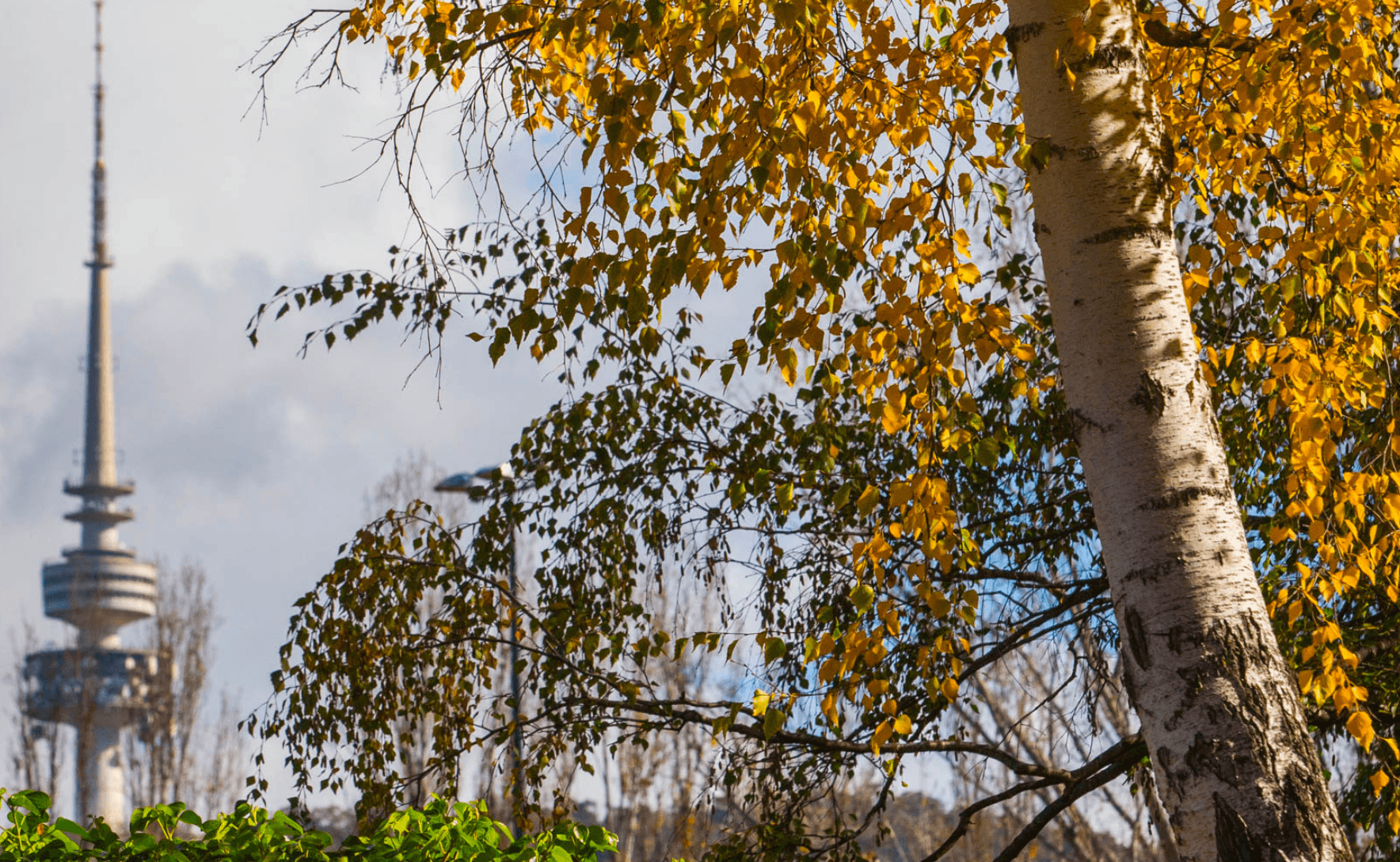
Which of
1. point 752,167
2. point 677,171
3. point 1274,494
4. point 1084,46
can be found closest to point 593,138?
point 677,171

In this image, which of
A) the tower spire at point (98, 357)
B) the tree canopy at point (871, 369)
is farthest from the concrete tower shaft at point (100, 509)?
the tree canopy at point (871, 369)

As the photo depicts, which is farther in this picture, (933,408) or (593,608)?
(593,608)

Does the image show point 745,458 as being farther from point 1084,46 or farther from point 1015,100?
point 1084,46

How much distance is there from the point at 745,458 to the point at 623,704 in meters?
1.10

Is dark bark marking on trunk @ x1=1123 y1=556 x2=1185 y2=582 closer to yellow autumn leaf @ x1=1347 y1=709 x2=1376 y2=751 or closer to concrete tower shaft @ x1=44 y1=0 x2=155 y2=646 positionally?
yellow autumn leaf @ x1=1347 y1=709 x2=1376 y2=751

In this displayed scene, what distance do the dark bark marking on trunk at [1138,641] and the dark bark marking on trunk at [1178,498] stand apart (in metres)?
0.20

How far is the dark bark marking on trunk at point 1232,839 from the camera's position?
2303 mm

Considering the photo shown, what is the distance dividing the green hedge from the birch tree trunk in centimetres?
130

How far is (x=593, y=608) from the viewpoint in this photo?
516cm

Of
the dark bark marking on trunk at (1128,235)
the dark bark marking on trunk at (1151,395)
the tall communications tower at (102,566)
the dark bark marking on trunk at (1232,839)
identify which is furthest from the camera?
the tall communications tower at (102,566)

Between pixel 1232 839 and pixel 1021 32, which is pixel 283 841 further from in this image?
pixel 1021 32

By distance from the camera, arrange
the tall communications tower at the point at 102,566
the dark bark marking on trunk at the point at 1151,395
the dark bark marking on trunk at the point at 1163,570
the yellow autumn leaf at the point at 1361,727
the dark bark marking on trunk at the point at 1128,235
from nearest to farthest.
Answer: the dark bark marking on trunk at the point at 1163,570 → the dark bark marking on trunk at the point at 1151,395 → the dark bark marking on trunk at the point at 1128,235 → the yellow autumn leaf at the point at 1361,727 → the tall communications tower at the point at 102,566

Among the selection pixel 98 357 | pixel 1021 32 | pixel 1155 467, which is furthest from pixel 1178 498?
pixel 98 357

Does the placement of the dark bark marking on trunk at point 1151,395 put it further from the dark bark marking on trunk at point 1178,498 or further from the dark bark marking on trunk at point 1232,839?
the dark bark marking on trunk at point 1232,839
